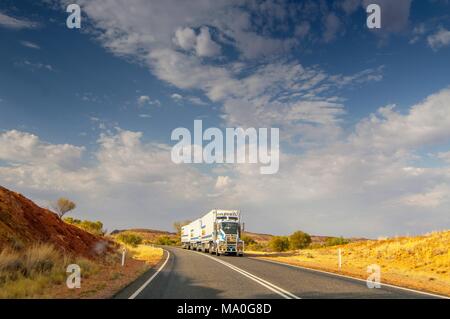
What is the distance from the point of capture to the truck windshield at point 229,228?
37.1 metres

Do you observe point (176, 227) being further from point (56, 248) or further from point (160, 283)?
point (160, 283)

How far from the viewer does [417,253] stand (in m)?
29.8

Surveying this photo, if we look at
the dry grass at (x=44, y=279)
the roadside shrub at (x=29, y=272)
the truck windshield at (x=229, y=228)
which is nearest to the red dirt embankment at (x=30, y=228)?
the roadside shrub at (x=29, y=272)

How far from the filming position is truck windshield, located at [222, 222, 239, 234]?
122ft

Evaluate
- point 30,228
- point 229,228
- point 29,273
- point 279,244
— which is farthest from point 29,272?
point 279,244

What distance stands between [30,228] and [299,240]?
5083 cm

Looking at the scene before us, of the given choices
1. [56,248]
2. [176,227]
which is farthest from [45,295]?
[176,227]

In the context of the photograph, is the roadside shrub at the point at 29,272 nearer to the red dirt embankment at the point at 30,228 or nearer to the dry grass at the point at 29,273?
the dry grass at the point at 29,273

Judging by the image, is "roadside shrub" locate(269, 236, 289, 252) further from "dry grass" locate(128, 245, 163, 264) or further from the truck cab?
the truck cab

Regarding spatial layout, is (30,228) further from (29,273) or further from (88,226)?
(88,226)

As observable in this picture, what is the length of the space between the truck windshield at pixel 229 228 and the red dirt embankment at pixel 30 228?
11.6 meters

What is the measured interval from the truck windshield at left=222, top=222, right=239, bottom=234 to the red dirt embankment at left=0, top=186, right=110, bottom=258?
11634 mm

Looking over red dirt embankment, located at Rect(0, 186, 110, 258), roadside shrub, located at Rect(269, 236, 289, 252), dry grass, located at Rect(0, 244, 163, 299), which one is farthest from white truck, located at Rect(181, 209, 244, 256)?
roadside shrub, located at Rect(269, 236, 289, 252)
